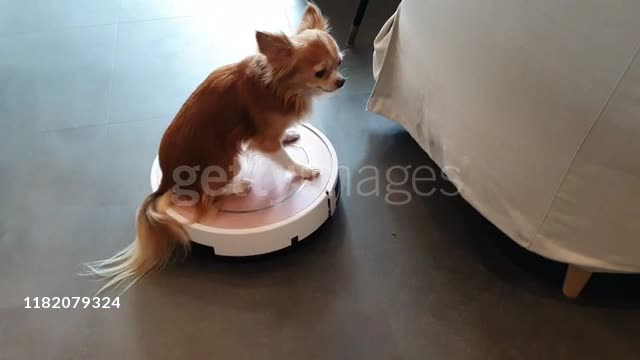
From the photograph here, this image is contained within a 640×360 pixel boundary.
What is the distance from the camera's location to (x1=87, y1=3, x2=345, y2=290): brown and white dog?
1.21 meters

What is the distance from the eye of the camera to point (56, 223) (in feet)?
4.99

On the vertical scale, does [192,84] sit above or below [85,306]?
above

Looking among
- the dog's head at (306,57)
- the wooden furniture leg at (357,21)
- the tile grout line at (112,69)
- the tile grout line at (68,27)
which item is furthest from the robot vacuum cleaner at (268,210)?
the tile grout line at (68,27)

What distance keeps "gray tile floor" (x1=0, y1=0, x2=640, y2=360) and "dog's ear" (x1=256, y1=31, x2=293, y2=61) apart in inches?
19.8

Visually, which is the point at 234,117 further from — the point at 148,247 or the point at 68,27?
the point at 68,27

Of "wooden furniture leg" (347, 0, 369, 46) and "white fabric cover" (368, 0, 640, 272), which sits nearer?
"white fabric cover" (368, 0, 640, 272)

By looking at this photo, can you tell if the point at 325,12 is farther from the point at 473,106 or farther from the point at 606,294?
the point at 606,294

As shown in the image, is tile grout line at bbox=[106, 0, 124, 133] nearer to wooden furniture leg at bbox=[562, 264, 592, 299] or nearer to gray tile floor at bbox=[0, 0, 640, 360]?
gray tile floor at bbox=[0, 0, 640, 360]

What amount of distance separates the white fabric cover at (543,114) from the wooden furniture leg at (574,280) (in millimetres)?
106

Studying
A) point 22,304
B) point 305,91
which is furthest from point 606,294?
point 22,304

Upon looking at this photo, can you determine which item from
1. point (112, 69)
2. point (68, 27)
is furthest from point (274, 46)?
point (68, 27)

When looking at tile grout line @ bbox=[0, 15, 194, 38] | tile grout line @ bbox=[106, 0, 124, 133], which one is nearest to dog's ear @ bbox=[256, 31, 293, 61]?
tile grout line @ bbox=[106, 0, 124, 133]

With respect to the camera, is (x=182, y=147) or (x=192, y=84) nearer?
(x=182, y=147)

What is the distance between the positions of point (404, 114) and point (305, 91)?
16.2 inches
